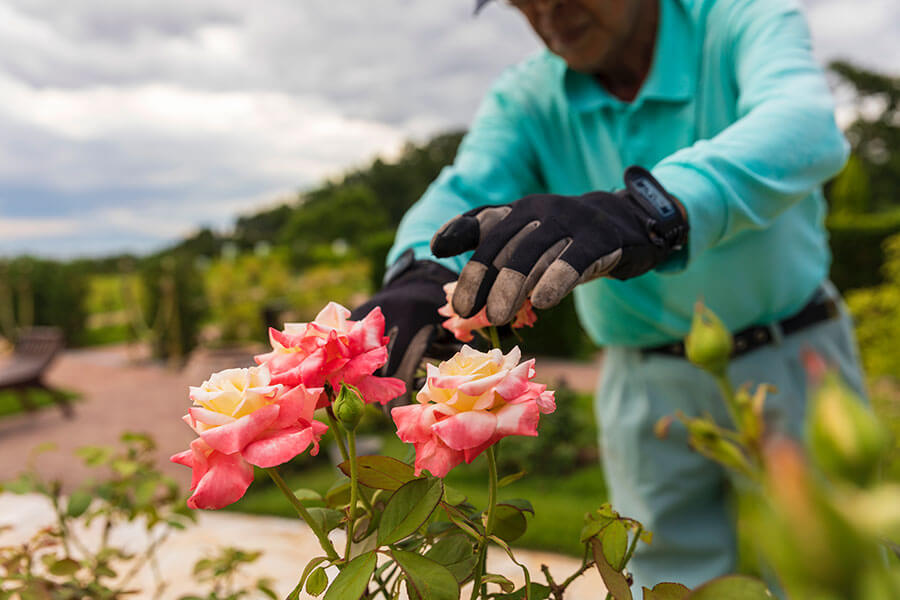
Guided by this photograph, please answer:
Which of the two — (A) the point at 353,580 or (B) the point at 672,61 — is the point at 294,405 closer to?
(A) the point at 353,580

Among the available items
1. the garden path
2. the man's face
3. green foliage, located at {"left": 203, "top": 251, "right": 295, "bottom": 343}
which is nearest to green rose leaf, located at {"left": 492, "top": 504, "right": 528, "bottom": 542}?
the man's face

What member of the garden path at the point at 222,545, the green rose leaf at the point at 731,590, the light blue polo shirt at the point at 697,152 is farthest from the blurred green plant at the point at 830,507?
the garden path at the point at 222,545

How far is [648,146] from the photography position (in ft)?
4.83

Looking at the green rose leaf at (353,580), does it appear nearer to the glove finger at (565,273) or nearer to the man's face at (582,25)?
the glove finger at (565,273)

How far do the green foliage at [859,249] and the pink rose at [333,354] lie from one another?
7860 millimetres

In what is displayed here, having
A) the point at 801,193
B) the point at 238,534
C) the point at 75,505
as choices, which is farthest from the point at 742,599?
the point at 238,534

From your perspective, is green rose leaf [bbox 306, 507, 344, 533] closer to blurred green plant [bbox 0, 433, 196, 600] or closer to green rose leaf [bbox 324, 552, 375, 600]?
green rose leaf [bbox 324, 552, 375, 600]

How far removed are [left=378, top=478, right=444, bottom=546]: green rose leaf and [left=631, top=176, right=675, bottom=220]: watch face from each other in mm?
505

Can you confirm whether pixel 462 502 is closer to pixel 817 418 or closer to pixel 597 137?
pixel 817 418

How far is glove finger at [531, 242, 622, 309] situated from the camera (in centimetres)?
67

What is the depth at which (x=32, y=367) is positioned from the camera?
22.0 feet

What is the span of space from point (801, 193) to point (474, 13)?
2.48ft

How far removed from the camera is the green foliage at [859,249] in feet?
23.0

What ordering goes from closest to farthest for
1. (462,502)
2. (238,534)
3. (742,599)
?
(742,599), (462,502), (238,534)
